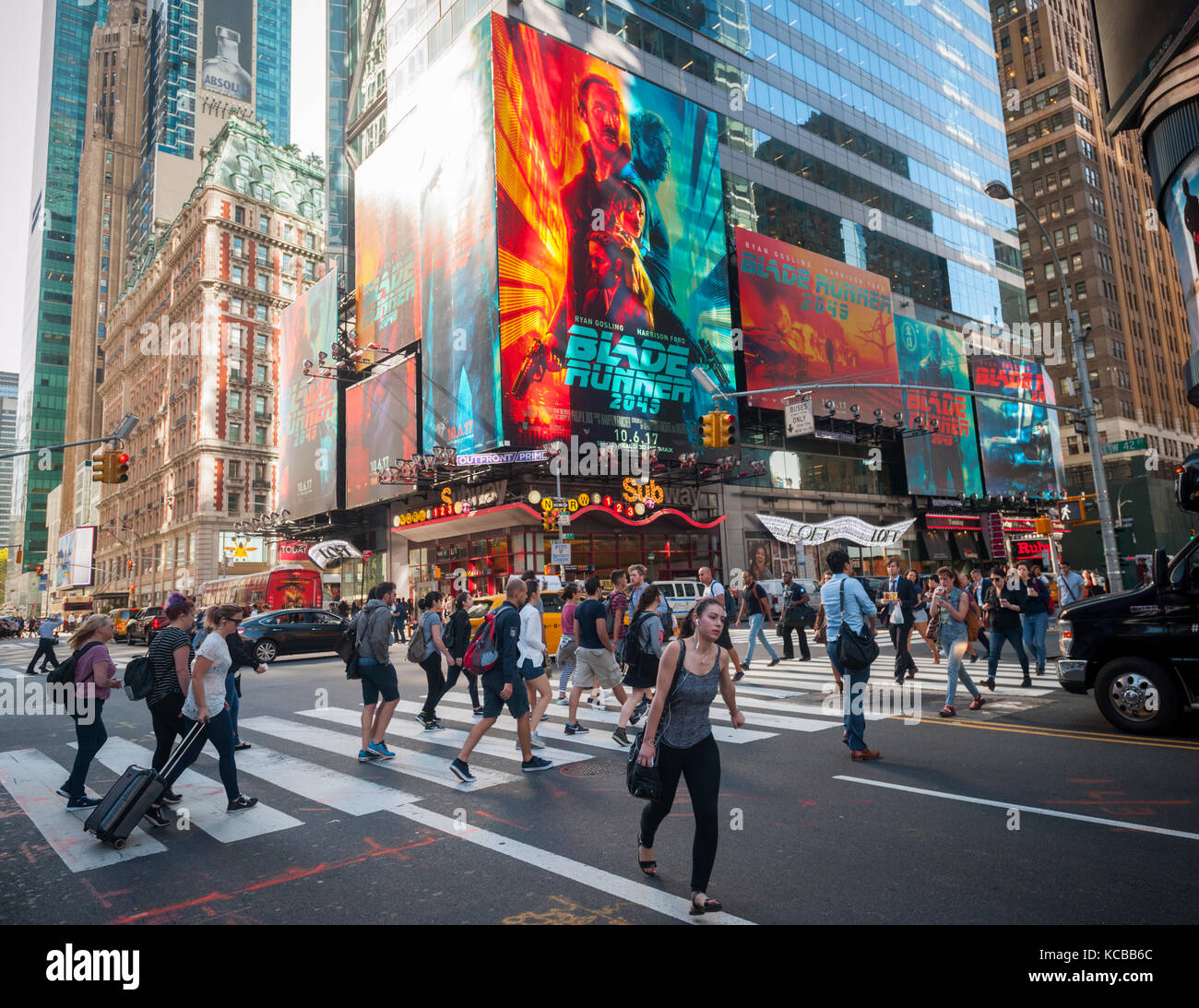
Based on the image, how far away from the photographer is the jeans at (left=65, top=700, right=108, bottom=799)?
268 inches

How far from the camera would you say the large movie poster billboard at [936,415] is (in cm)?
4959

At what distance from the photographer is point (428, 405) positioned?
36.6 metres

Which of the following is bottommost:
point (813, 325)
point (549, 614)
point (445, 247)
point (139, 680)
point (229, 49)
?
point (139, 680)

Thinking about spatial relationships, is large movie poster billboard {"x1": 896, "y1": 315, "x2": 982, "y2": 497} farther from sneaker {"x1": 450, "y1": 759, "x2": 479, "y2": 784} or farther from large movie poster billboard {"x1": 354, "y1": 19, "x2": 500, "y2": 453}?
sneaker {"x1": 450, "y1": 759, "x2": 479, "y2": 784}

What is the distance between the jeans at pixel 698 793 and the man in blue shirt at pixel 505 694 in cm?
293

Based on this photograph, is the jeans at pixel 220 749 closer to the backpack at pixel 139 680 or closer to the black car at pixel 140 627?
the backpack at pixel 139 680

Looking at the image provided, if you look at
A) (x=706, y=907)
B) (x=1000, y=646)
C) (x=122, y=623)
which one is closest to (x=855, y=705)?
(x=706, y=907)

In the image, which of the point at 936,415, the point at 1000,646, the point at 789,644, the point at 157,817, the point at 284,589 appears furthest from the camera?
the point at 936,415

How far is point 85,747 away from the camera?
6.84m

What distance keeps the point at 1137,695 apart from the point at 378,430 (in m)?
37.2

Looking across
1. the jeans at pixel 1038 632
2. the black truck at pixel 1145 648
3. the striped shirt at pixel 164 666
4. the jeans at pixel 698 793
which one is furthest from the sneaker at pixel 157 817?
the jeans at pixel 1038 632

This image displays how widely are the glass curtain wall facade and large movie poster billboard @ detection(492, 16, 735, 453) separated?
127830 millimetres

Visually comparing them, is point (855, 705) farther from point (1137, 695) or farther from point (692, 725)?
point (692, 725)
